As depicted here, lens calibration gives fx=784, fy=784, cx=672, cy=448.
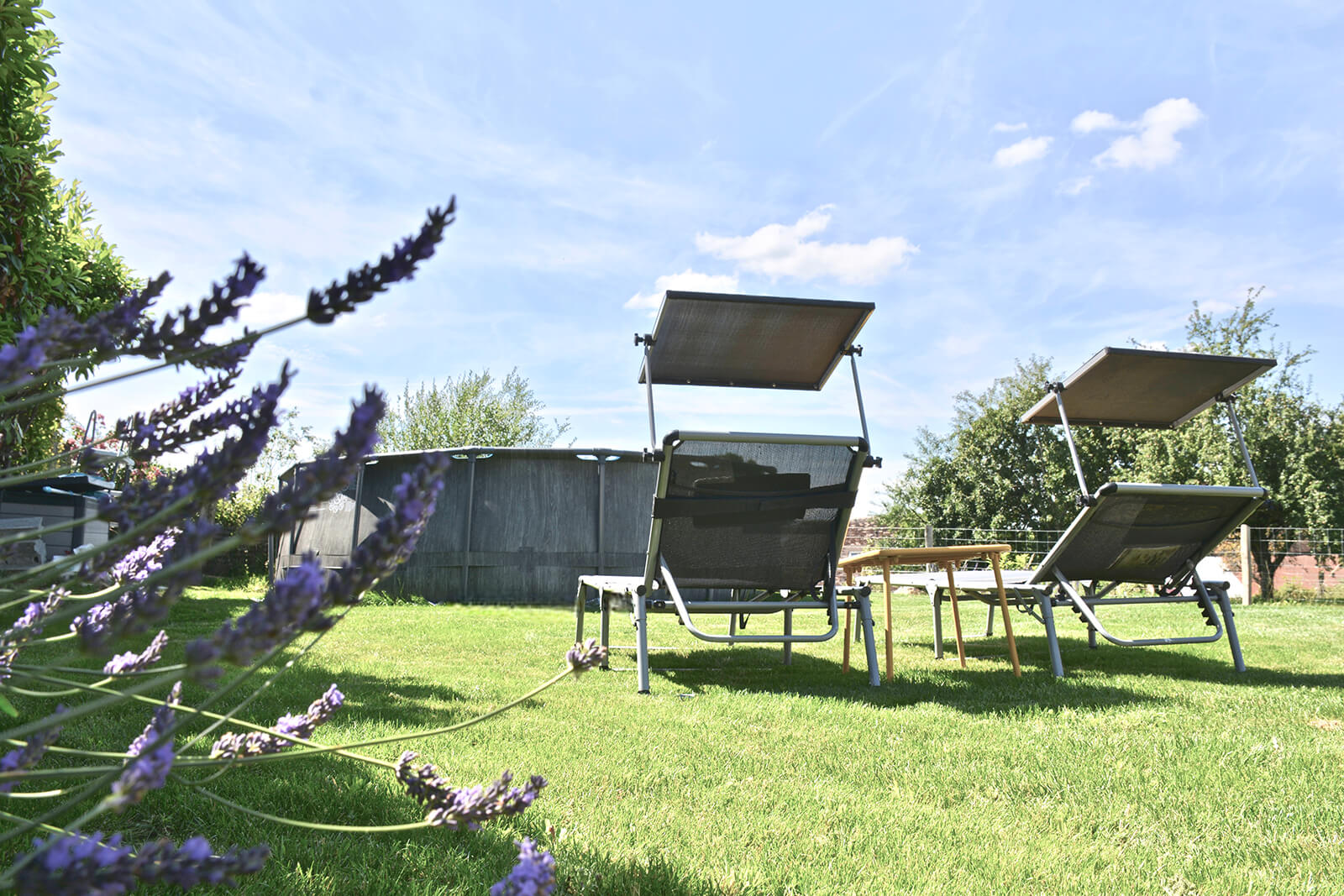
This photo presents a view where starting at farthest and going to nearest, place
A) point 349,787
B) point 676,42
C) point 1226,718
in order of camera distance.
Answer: point 676,42 → point 1226,718 → point 349,787

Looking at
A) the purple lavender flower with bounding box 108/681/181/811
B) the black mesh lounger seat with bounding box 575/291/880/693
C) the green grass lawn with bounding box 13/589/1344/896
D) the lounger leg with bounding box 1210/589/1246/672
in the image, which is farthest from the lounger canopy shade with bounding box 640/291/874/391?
the purple lavender flower with bounding box 108/681/181/811

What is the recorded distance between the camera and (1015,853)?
5.47 ft

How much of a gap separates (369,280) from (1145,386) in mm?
5636

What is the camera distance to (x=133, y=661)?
967 millimetres

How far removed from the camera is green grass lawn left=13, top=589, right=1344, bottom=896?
1.55 metres

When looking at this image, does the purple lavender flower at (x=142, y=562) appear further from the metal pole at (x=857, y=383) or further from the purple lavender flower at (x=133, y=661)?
the metal pole at (x=857, y=383)

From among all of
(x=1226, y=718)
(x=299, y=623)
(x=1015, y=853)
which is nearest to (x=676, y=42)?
(x=1226, y=718)

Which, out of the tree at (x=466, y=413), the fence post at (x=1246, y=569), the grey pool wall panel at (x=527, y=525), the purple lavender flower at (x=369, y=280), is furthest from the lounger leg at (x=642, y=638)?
the tree at (x=466, y=413)

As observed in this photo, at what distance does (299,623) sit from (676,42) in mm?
7343

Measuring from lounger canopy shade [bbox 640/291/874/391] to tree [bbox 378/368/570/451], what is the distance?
1968 centimetres

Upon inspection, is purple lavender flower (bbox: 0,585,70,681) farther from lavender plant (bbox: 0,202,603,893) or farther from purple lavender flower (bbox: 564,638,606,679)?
purple lavender flower (bbox: 564,638,606,679)

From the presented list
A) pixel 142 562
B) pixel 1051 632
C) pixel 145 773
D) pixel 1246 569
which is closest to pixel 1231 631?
pixel 1051 632

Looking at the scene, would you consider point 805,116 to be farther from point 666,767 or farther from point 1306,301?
point 1306,301

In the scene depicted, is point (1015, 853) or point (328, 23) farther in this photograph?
point (328, 23)
